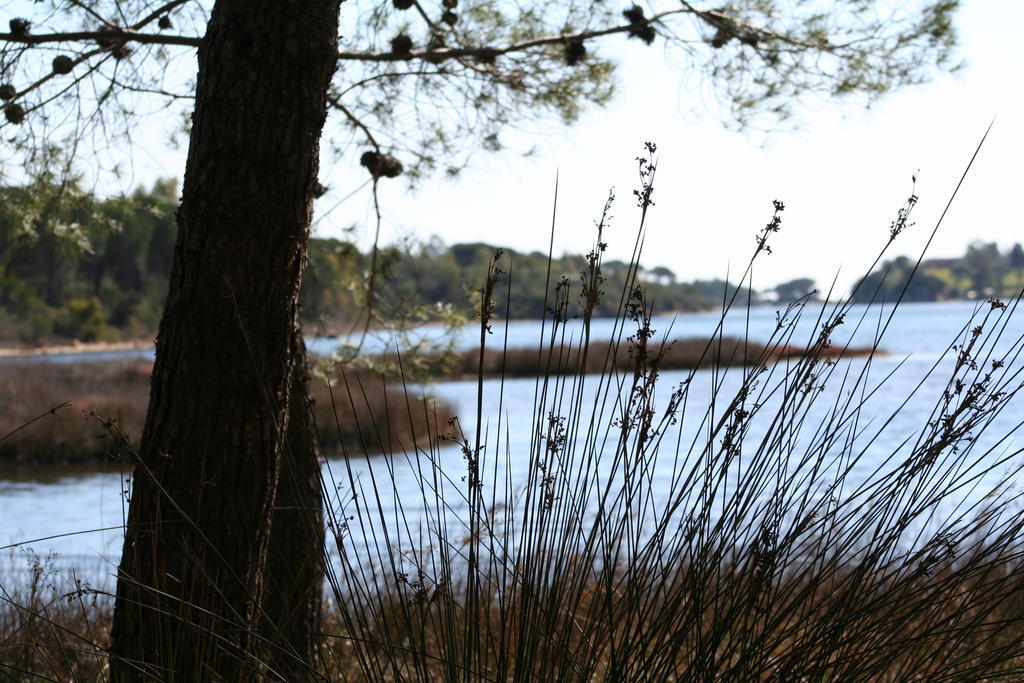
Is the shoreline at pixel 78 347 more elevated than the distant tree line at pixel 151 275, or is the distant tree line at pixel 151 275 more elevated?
the distant tree line at pixel 151 275

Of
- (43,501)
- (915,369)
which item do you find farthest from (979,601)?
(915,369)

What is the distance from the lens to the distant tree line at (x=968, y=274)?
1.95m

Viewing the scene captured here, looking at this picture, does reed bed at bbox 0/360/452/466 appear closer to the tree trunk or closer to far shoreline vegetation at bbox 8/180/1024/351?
far shoreline vegetation at bbox 8/180/1024/351

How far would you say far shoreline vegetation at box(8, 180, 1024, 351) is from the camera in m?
4.27

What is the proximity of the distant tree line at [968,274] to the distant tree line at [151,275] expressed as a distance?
0.34m

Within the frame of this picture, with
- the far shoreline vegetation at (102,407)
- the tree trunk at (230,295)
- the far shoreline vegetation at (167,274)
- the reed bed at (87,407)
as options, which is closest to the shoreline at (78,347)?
the far shoreline vegetation at (167,274)

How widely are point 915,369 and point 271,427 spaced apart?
22.4 metres

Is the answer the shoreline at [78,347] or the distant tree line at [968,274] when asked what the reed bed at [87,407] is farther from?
the shoreline at [78,347]

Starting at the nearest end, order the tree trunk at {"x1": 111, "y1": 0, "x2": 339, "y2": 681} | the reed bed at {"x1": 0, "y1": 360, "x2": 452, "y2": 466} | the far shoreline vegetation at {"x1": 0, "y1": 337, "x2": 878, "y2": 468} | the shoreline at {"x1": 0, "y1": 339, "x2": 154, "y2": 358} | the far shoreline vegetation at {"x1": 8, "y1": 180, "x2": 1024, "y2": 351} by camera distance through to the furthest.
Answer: the tree trunk at {"x1": 111, "y1": 0, "x2": 339, "y2": 681} → the far shoreline vegetation at {"x1": 8, "y1": 180, "x2": 1024, "y2": 351} → the far shoreline vegetation at {"x1": 0, "y1": 337, "x2": 878, "y2": 468} → the reed bed at {"x1": 0, "y1": 360, "x2": 452, "y2": 466} → the shoreline at {"x1": 0, "y1": 339, "x2": 154, "y2": 358}

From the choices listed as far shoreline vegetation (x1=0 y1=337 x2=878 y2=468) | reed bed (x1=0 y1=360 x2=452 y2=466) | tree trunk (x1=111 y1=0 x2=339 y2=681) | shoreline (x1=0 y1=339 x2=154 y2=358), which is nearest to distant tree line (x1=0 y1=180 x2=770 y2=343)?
shoreline (x1=0 y1=339 x2=154 y2=358)

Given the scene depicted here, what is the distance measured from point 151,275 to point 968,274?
1523 inches

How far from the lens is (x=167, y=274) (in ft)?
147

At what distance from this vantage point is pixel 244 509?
2.30 meters

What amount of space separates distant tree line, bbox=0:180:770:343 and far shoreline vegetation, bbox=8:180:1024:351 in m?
0.01
